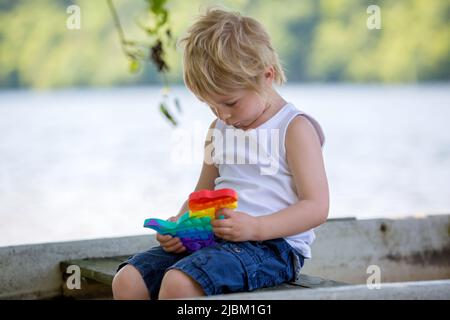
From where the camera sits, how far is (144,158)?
9.39 meters

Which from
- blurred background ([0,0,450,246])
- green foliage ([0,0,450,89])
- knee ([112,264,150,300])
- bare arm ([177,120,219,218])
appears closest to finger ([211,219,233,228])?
knee ([112,264,150,300])

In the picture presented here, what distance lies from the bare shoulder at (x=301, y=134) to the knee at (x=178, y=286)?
458 millimetres

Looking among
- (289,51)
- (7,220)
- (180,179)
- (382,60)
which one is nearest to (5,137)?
(180,179)

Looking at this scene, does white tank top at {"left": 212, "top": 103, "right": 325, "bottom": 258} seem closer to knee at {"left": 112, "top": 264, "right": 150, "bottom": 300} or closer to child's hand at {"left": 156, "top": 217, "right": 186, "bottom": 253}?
child's hand at {"left": 156, "top": 217, "right": 186, "bottom": 253}

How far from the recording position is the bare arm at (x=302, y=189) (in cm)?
214

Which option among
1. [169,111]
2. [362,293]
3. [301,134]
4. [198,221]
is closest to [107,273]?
[198,221]

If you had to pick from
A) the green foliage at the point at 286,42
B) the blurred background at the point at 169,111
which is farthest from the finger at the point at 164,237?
the green foliage at the point at 286,42

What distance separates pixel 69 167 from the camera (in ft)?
28.7

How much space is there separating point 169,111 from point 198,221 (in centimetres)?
559

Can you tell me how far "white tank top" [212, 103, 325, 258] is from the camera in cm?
225

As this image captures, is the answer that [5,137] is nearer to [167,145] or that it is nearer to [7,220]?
[167,145]

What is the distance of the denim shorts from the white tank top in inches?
2.4

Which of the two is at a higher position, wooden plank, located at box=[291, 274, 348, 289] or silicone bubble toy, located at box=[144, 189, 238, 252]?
silicone bubble toy, located at box=[144, 189, 238, 252]
